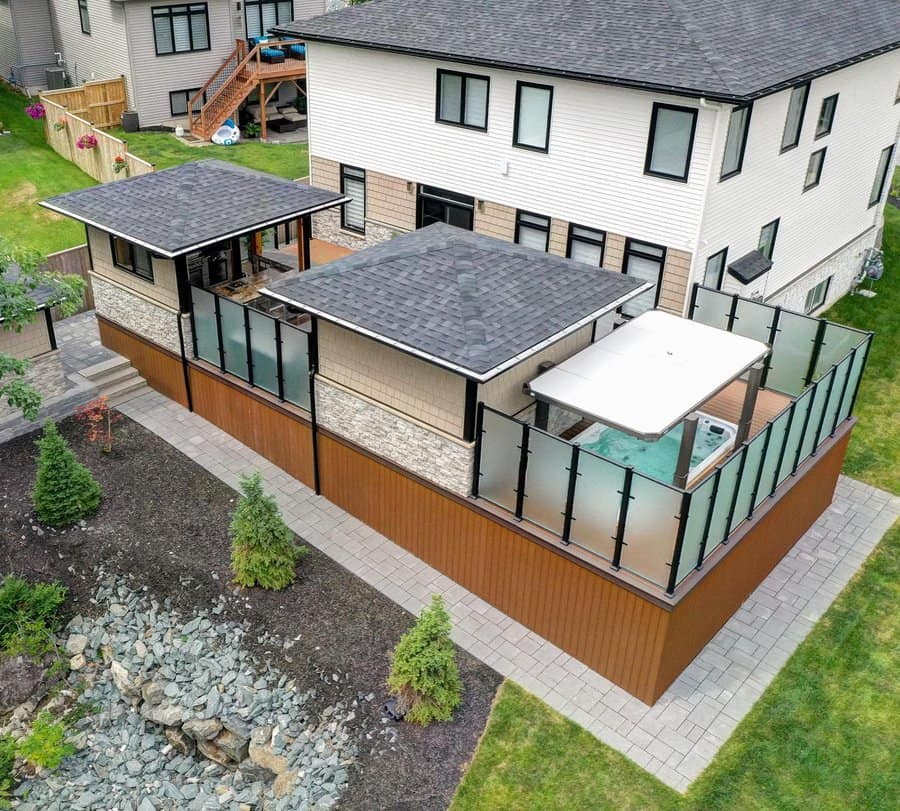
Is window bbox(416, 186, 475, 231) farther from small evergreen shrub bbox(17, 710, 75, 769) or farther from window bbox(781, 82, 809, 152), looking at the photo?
small evergreen shrub bbox(17, 710, 75, 769)

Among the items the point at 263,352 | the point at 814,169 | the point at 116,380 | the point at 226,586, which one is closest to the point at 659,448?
the point at 226,586

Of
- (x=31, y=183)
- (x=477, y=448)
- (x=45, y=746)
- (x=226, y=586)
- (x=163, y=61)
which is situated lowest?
(x=45, y=746)

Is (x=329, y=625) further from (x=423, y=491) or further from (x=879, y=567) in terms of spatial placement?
(x=879, y=567)

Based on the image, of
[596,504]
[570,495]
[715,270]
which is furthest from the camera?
[715,270]

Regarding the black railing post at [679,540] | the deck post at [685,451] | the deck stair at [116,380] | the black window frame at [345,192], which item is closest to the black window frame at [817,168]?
the black window frame at [345,192]

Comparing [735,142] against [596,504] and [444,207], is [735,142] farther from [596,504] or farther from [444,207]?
[596,504]

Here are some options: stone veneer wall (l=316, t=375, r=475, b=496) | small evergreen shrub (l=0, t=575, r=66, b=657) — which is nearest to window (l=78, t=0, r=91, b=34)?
stone veneer wall (l=316, t=375, r=475, b=496)

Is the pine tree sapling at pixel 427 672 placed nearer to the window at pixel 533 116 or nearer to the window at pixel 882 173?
the window at pixel 533 116
